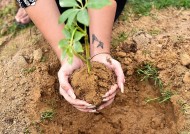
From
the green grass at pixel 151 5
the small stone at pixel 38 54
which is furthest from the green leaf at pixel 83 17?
the green grass at pixel 151 5

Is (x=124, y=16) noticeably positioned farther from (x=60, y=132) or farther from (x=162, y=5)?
(x=60, y=132)

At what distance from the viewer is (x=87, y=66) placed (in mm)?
1653

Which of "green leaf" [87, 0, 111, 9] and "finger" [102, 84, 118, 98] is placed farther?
"finger" [102, 84, 118, 98]

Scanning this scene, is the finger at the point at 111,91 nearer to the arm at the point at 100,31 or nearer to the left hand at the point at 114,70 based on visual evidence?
the left hand at the point at 114,70

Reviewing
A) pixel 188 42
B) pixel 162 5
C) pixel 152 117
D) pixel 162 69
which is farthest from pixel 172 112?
pixel 162 5

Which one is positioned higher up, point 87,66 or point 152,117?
point 87,66

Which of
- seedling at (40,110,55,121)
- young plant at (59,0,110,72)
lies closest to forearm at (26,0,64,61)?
seedling at (40,110,55,121)

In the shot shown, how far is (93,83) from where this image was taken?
65.1 inches

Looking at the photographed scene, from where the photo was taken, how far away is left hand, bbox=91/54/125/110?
1677 millimetres

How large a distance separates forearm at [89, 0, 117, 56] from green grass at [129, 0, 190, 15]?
18.5 inches

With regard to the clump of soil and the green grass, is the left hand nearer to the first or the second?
the clump of soil

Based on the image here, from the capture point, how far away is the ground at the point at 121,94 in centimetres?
190

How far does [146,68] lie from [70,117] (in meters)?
0.45

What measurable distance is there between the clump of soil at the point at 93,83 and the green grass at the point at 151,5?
0.75 m
